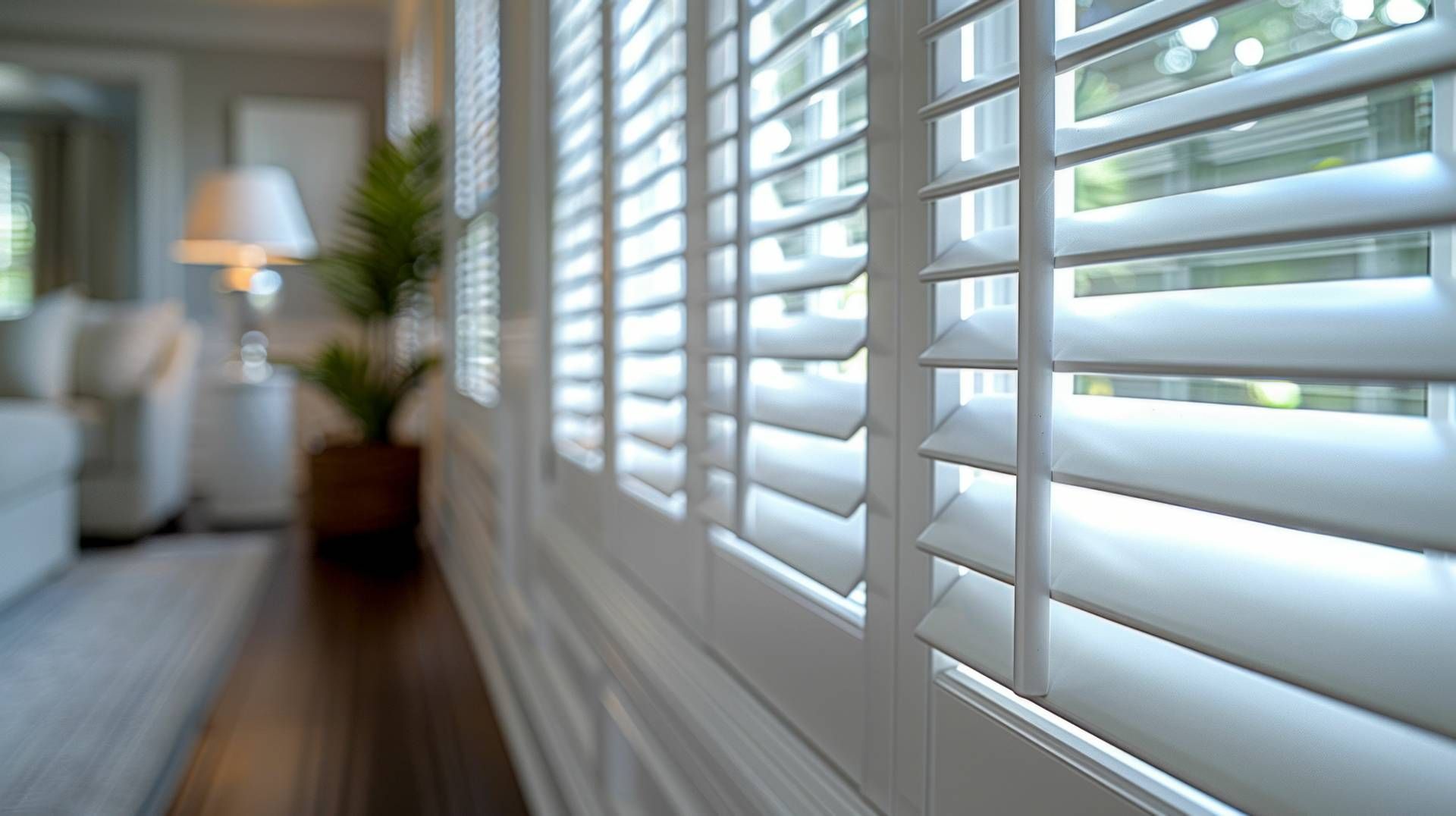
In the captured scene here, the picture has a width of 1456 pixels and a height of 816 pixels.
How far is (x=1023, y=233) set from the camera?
19.0 inches

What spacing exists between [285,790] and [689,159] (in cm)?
141

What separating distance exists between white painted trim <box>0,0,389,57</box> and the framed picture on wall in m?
0.30

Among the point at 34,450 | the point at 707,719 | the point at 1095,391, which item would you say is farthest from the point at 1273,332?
the point at 34,450

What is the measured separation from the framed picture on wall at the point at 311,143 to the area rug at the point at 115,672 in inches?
111

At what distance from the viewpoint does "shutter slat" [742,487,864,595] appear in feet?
2.50

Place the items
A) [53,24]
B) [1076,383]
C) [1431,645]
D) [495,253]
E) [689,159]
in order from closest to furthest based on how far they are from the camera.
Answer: [1431,645] < [1076,383] < [689,159] < [495,253] < [53,24]

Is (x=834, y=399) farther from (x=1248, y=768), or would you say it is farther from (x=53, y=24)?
(x=53, y=24)

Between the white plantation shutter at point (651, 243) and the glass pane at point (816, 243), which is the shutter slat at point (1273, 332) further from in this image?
the white plantation shutter at point (651, 243)

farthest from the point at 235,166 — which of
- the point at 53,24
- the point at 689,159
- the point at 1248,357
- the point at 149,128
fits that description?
the point at 1248,357

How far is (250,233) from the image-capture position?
15.1 feet

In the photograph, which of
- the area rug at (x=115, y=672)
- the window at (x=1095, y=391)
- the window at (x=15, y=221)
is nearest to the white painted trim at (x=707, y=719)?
the window at (x=1095, y=391)

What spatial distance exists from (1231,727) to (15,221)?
9.02m

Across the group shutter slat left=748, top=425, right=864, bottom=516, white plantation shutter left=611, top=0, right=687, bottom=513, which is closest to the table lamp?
white plantation shutter left=611, top=0, right=687, bottom=513

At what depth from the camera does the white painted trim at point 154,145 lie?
19.4ft
